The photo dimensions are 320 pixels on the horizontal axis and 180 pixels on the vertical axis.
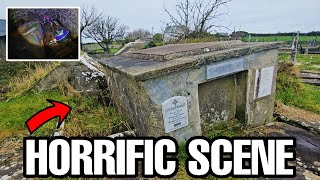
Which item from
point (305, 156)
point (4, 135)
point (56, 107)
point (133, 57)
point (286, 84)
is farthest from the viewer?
point (286, 84)

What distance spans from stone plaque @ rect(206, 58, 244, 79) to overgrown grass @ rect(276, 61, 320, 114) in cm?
331

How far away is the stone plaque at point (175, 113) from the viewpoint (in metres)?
3.59

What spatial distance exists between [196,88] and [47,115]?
3.47 m

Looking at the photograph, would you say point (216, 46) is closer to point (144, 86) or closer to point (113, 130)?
point (144, 86)

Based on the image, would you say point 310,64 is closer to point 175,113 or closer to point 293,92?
point 293,92

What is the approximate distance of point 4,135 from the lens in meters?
4.81

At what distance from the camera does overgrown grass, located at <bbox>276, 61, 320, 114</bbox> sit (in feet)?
22.0

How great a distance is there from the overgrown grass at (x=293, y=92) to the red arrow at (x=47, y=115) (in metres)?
5.40

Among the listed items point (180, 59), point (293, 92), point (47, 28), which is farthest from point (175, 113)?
point (293, 92)

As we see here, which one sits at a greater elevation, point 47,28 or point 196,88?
point 47,28

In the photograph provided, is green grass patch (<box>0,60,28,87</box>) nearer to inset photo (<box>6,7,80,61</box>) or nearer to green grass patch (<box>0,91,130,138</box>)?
green grass patch (<box>0,91,130,138</box>)

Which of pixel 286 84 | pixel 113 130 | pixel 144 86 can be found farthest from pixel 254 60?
pixel 286 84

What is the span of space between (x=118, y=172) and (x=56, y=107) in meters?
3.03

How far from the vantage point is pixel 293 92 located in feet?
24.5
